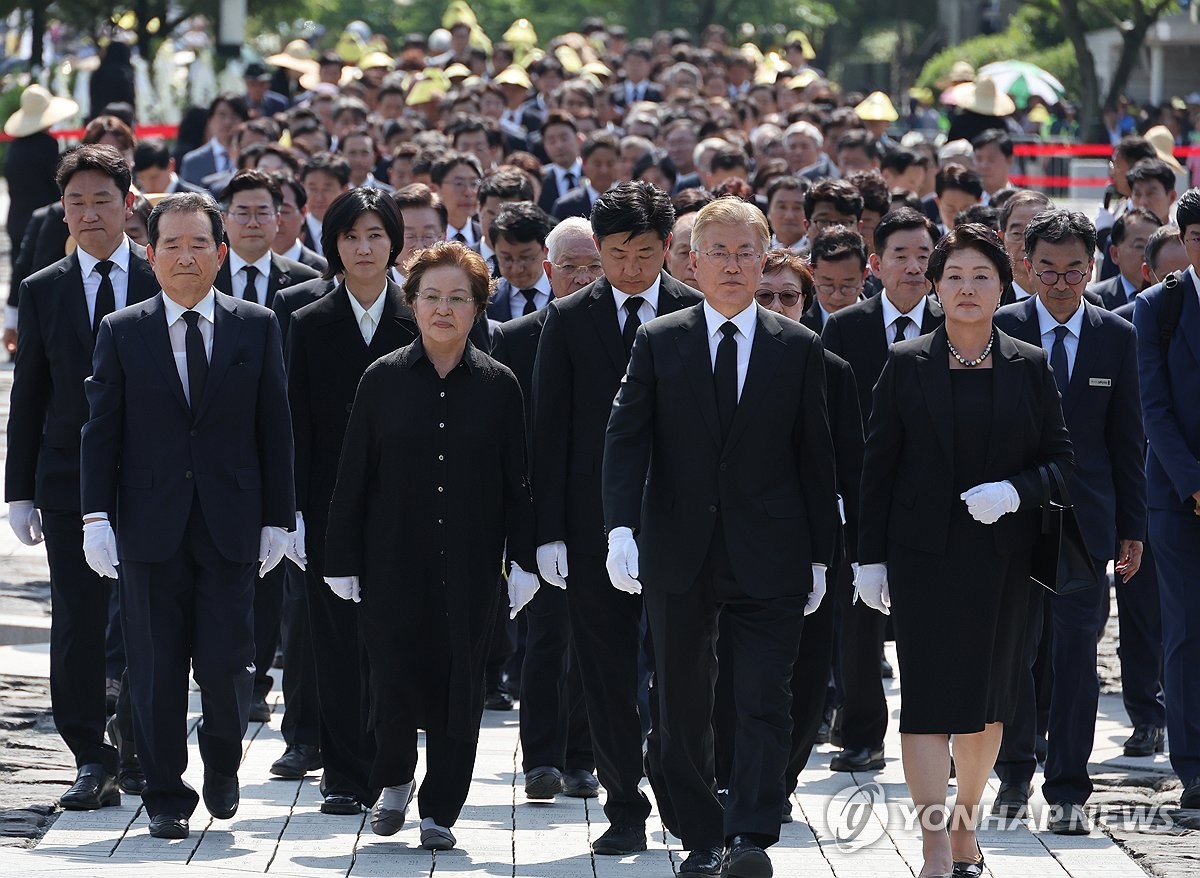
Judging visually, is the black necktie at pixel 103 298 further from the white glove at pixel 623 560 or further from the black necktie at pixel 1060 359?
the black necktie at pixel 1060 359

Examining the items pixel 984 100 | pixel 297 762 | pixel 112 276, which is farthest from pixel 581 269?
pixel 984 100

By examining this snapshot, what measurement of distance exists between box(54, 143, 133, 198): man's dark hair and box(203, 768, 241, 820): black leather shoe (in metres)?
2.44

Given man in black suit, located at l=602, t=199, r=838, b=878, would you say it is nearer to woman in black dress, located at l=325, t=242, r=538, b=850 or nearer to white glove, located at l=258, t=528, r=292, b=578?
woman in black dress, located at l=325, t=242, r=538, b=850

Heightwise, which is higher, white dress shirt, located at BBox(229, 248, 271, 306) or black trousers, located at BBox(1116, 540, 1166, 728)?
white dress shirt, located at BBox(229, 248, 271, 306)

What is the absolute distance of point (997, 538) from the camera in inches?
280

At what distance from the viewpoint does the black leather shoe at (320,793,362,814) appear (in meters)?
8.17

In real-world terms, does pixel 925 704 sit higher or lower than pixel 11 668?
higher

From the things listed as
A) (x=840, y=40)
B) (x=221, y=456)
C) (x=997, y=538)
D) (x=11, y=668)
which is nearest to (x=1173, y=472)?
(x=997, y=538)

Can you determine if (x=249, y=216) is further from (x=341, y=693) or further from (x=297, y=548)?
(x=341, y=693)

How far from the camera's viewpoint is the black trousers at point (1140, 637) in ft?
31.6

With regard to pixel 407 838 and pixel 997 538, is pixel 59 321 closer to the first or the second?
pixel 407 838

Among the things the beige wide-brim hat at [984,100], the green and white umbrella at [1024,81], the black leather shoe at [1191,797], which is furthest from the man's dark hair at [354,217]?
the green and white umbrella at [1024,81]

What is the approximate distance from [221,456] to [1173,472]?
3641 millimetres

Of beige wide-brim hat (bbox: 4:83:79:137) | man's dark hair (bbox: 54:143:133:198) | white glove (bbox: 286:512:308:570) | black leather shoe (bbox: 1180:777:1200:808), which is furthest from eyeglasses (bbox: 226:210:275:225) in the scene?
beige wide-brim hat (bbox: 4:83:79:137)
